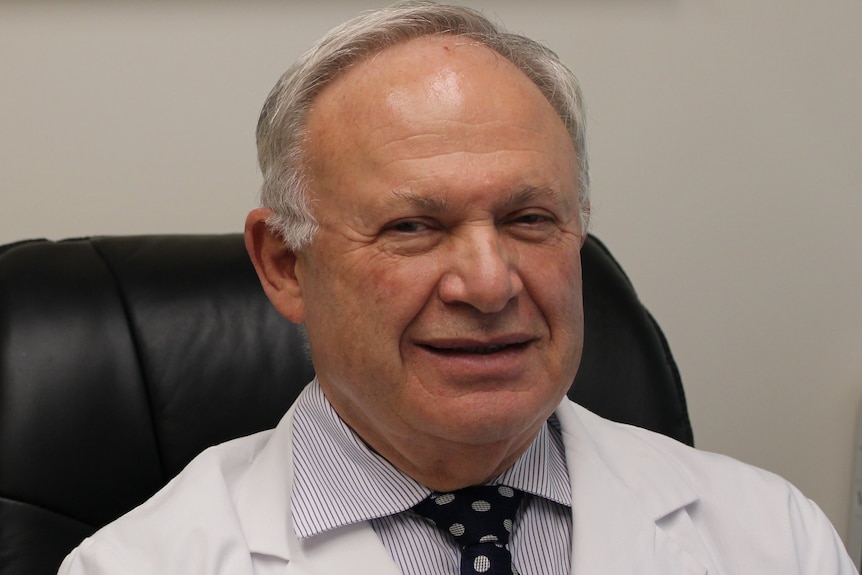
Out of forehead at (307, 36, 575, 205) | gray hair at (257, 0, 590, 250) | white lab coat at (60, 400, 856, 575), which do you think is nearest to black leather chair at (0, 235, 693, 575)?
white lab coat at (60, 400, 856, 575)

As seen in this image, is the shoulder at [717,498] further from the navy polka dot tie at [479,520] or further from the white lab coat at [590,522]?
the navy polka dot tie at [479,520]

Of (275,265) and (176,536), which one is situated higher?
(275,265)

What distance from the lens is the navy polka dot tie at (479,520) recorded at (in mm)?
1072

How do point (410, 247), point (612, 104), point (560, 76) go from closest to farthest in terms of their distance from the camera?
point (410, 247)
point (560, 76)
point (612, 104)

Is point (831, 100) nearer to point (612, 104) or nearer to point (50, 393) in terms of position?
point (612, 104)

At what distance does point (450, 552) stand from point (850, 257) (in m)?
1.21

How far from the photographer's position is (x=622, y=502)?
1204mm

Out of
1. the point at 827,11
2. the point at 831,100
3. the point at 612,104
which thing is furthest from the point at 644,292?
the point at 827,11

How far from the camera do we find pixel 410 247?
105cm

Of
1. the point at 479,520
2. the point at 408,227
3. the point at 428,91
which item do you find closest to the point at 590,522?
the point at 479,520

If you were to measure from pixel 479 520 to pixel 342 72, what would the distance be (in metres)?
0.51

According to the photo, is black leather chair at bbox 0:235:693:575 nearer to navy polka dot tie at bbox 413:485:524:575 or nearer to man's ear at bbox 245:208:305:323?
man's ear at bbox 245:208:305:323

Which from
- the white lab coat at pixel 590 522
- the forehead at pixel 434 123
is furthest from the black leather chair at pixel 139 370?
the forehead at pixel 434 123

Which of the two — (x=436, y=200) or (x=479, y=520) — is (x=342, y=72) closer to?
(x=436, y=200)
